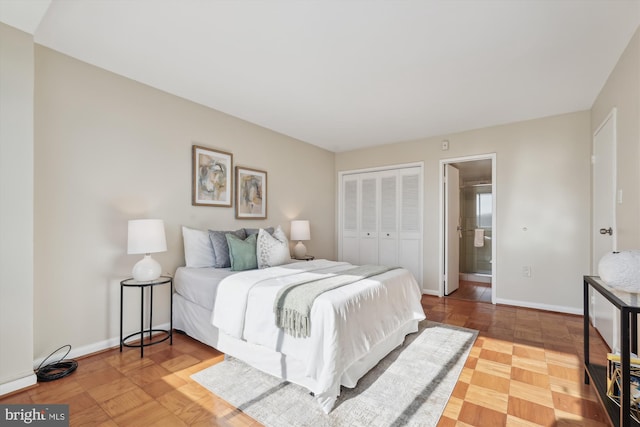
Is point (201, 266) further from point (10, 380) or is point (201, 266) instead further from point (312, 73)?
point (312, 73)

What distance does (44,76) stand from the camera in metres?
2.33

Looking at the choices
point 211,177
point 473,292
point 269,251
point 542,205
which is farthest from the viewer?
point 473,292

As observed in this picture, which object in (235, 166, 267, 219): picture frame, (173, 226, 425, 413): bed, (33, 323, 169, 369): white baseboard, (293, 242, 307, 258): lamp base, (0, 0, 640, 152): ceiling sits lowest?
(33, 323, 169, 369): white baseboard

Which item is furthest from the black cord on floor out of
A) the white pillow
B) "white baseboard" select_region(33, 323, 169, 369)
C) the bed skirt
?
the white pillow

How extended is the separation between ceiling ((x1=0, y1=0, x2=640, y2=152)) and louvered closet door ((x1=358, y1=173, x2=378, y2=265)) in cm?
185

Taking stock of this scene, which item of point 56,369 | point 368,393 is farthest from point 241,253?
point 368,393

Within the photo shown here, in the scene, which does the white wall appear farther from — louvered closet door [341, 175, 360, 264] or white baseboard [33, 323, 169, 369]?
louvered closet door [341, 175, 360, 264]

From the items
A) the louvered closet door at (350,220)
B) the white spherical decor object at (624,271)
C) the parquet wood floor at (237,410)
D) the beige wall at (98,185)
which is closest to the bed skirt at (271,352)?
the parquet wood floor at (237,410)

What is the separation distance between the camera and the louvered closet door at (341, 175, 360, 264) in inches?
214

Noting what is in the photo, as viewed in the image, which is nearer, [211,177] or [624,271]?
[624,271]

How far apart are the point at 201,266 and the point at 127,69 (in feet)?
6.36

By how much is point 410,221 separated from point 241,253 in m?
2.89

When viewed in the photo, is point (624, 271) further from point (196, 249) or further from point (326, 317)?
point (196, 249)

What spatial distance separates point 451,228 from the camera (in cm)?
475
